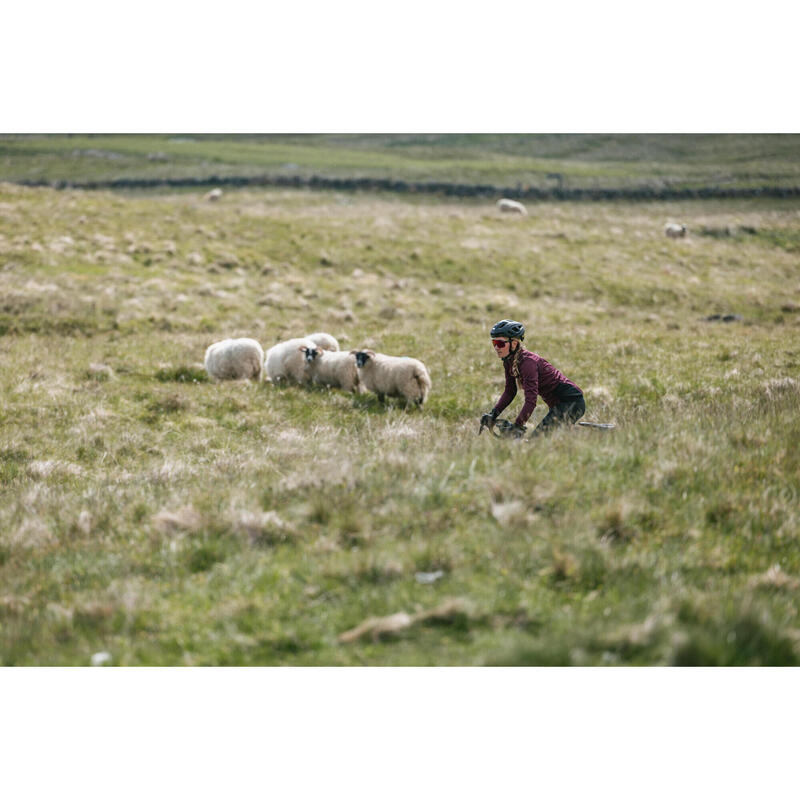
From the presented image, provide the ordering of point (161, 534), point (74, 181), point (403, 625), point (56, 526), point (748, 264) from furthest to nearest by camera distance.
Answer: point (74, 181) < point (748, 264) < point (56, 526) < point (161, 534) < point (403, 625)

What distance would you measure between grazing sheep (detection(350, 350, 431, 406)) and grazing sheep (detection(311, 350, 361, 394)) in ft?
1.87

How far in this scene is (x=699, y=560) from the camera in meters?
4.89

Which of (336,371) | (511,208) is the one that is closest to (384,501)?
(336,371)

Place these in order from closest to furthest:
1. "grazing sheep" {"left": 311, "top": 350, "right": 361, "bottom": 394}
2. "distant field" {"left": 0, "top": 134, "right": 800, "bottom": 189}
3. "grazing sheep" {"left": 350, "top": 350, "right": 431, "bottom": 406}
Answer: "grazing sheep" {"left": 350, "top": 350, "right": 431, "bottom": 406}
"grazing sheep" {"left": 311, "top": 350, "right": 361, "bottom": 394}
"distant field" {"left": 0, "top": 134, "right": 800, "bottom": 189}

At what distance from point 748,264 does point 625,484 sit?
108 ft

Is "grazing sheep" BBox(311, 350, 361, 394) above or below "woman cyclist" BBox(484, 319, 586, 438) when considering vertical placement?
below

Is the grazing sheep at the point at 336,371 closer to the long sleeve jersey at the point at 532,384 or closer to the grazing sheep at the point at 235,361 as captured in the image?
the grazing sheep at the point at 235,361

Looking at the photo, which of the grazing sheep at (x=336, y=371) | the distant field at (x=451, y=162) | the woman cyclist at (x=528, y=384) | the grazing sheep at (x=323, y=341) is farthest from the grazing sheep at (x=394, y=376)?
the distant field at (x=451, y=162)

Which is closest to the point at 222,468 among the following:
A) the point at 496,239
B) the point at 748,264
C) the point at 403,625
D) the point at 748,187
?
the point at 403,625

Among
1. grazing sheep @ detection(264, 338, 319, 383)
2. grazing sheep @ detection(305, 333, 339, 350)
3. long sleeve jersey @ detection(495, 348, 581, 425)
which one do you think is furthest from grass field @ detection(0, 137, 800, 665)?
grazing sheep @ detection(305, 333, 339, 350)

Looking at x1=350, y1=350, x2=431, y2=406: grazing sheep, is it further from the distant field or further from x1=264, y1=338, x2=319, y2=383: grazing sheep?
the distant field

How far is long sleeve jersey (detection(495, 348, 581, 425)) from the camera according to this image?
7807 mm

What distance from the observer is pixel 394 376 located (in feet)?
41.0

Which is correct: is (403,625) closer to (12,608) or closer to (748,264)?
(12,608)
